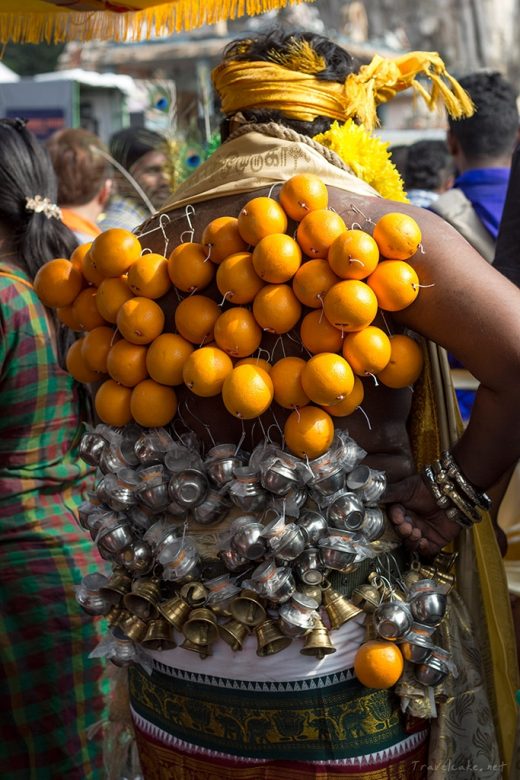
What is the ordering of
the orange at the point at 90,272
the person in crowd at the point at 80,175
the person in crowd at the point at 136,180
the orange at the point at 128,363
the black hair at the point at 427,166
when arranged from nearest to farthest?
the orange at the point at 128,363 → the orange at the point at 90,272 → the person in crowd at the point at 80,175 → the person in crowd at the point at 136,180 → the black hair at the point at 427,166

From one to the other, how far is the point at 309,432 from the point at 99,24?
5.23 ft

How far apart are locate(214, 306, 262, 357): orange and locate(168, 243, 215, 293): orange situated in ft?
0.32

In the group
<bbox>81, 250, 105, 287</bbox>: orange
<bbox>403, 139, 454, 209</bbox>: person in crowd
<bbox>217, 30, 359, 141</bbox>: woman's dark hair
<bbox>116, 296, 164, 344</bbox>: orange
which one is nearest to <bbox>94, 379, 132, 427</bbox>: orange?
<bbox>116, 296, 164, 344</bbox>: orange

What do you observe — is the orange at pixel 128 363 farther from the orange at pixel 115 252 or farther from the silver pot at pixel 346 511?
the silver pot at pixel 346 511

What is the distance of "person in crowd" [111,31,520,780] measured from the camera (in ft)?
5.87

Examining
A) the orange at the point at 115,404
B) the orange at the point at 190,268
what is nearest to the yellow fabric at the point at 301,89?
A: the orange at the point at 190,268

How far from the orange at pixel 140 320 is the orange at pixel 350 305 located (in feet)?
1.26

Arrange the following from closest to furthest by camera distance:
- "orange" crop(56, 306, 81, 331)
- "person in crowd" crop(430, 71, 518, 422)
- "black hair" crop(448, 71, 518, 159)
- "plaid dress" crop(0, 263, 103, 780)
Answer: "orange" crop(56, 306, 81, 331)
"plaid dress" crop(0, 263, 103, 780)
"person in crowd" crop(430, 71, 518, 422)
"black hair" crop(448, 71, 518, 159)

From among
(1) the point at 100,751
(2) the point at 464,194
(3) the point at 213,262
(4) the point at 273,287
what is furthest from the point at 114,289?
(2) the point at 464,194

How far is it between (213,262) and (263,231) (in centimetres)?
15

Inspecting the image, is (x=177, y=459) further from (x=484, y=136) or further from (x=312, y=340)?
(x=484, y=136)

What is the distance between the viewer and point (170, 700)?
2.00m

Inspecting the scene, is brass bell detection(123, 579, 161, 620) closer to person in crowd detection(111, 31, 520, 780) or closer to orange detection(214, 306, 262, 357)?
person in crowd detection(111, 31, 520, 780)

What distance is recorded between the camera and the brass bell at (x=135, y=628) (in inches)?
76.0
